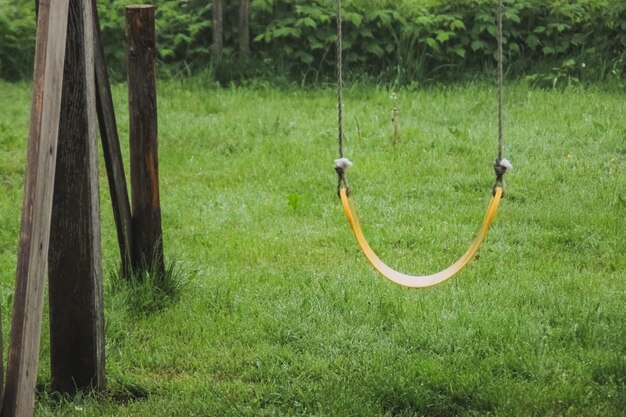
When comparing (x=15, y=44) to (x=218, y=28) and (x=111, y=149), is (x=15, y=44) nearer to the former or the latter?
(x=218, y=28)

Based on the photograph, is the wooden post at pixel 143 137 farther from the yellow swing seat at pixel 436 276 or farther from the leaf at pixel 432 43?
the leaf at pixel 432 43

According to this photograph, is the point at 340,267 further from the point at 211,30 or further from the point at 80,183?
the point at 211,30

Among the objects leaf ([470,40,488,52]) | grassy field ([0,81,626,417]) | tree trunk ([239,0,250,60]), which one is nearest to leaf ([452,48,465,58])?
leaf ([470,40,488,52])

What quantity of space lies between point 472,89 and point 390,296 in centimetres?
548

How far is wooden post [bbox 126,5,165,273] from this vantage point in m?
5.42

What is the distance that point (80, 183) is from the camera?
174 inches

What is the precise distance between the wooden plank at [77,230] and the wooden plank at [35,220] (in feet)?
1.82

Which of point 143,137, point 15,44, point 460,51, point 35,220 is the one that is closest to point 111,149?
point 143,137

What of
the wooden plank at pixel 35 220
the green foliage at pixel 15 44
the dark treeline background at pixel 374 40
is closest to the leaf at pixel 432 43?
the dark treeline background at pixel 374 40

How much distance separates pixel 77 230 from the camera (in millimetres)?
4453

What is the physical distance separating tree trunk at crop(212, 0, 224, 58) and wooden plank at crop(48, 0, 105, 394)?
7.28m

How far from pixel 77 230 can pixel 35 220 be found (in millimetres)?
959

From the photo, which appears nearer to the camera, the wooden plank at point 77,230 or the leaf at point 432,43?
the wooden plank at point 77,230

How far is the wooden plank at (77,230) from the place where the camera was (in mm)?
4395
